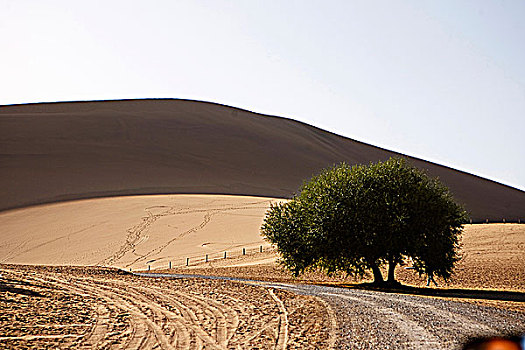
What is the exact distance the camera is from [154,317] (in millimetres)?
14359

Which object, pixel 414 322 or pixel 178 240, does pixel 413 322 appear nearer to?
pixel 414 322

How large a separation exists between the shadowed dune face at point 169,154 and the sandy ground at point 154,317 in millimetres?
59405

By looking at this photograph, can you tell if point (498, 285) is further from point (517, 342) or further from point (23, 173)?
point (23, 173)

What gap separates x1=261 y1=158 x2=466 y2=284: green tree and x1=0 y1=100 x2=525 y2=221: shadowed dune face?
5270 cm

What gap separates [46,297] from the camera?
16.0m

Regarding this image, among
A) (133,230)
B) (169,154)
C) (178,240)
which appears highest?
(169,154)

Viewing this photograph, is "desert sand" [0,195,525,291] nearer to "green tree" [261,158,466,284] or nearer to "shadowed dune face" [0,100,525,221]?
"green tree" [261,158,466,284]

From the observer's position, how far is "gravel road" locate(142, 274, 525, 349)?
38.3 feet

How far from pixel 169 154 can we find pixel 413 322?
98282 millimetres

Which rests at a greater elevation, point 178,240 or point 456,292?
point 456,292

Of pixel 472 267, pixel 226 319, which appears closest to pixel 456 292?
pixel 472 267

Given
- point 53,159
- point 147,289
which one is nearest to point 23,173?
point 53,159

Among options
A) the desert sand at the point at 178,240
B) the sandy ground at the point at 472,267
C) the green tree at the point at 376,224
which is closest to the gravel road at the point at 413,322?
the green tree at the point at 376,224

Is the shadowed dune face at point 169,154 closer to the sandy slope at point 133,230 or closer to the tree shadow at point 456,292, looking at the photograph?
the sandy slope at point 133,230
